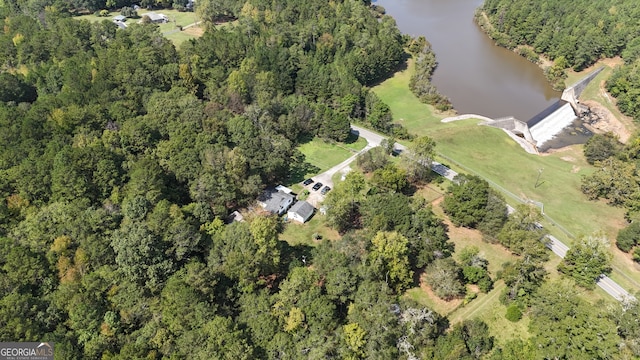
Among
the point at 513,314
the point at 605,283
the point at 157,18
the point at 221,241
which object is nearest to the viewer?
the point at 513,314

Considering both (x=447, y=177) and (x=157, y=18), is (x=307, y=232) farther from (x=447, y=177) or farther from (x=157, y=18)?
(x=157, y=18)

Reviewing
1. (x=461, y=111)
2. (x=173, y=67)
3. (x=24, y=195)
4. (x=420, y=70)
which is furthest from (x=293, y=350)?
(x=420, y=70)

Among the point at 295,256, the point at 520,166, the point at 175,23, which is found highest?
the point at 295,256

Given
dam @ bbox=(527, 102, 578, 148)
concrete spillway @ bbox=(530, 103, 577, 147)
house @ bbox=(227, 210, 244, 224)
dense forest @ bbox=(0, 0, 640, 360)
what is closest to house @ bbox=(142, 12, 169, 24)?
dense forest @ bbox=(0, 0, 640, 360)

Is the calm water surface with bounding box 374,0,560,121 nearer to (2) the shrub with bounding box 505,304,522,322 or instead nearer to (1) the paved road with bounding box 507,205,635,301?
(1) the paved road with bounding box 507,205,635,301

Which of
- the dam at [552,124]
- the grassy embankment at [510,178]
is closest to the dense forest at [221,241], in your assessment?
the grassy embankment at [510,178]

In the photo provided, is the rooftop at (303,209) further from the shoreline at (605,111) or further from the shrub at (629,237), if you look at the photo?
the shoreline at (605,111)

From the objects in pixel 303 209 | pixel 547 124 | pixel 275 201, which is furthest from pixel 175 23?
pixel 547 124
